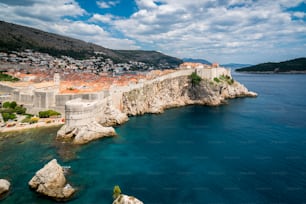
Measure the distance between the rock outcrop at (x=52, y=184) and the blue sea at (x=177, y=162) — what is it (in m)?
0.46

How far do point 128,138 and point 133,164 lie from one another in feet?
21.5

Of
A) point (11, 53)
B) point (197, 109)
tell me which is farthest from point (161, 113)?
point (11, 53)

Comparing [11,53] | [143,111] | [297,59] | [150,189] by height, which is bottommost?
[150,189]

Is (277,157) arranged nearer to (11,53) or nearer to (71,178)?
(71,178)

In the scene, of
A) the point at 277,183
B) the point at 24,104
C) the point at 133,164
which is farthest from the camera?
the point at 24,104

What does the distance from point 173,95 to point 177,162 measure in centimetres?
2748

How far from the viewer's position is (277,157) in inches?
787

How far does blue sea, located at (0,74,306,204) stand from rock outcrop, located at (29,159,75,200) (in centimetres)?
46

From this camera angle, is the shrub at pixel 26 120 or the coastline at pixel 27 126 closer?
the coastline at pixel 27 126

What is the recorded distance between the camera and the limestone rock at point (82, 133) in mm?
22900

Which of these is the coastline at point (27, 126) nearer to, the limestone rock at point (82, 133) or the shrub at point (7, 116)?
the shrub at point (7, 116)

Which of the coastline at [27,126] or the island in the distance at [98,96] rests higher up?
the island in the distance at [98,96]

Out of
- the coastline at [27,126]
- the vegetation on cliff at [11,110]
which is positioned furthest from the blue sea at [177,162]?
the vegetation on cliff at [11,110]

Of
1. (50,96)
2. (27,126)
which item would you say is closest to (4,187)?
(27,126)
